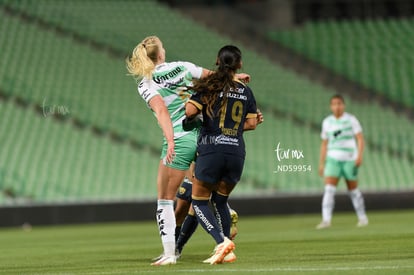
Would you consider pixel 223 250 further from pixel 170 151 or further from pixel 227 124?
pixel 227 124

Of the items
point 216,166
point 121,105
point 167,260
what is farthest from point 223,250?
point 121,105

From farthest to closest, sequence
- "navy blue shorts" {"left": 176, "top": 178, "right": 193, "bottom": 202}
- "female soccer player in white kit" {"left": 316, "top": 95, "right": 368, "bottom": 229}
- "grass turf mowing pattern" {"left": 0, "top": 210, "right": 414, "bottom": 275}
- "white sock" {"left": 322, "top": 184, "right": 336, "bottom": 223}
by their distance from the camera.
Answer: "female soccer player in white kit" {"left": 316, "top": 95, "right": 368, "bottom": 229}, "white sock" {"left": 322, "top": 184, "right": 336, "bottom": 223}, "navy blue shorts" {"left": 176, "top": 178, "right": 193, "bottom": 202}, "grass turf mowing pattern" {"left": 0, "top": 210, "right": 414, "bottom": 275}

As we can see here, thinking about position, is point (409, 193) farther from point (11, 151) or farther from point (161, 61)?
point (161, 61)

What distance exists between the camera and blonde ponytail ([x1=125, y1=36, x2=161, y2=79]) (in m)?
→ 10.2

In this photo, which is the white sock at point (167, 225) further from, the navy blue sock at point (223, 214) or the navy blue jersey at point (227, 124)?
the navy blue jersey at point (227, 124)

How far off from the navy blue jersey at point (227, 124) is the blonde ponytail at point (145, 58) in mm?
607

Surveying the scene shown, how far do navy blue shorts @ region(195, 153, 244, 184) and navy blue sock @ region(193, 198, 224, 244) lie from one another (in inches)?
10.4

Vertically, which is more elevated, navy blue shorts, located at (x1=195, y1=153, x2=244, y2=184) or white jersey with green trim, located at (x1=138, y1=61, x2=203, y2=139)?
white jersey with green trim, located at (x1=138, y1=61, x2=203, y2=139)

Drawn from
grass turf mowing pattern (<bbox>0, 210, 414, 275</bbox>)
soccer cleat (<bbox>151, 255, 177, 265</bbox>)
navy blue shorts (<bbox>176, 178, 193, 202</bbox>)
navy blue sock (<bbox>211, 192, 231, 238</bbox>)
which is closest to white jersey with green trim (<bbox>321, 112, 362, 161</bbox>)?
grass turf mowing pattern (<bbox>0, 210, 414, 275</bbox>)

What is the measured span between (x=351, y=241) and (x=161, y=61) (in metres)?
4.13

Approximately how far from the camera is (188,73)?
10211 millimetres

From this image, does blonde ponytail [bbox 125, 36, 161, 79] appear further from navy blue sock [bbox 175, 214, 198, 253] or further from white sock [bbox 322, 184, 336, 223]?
white sock [bbox 322, 184, 336, 223]

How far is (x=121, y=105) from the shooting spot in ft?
86.2

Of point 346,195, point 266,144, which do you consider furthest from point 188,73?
point 266,144
